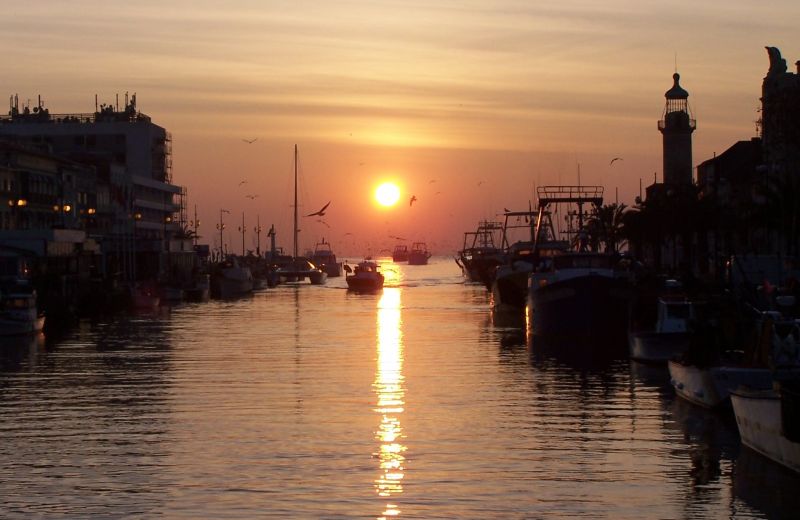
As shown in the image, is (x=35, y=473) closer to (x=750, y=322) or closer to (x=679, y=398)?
(x=679, y=398)

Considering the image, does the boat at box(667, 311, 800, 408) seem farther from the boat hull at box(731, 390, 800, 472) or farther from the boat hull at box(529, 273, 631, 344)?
the boat hull at box(529, 273, 631, 344)

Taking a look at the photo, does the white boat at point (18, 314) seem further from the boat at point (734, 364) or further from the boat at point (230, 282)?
the boat at point (230, 282)

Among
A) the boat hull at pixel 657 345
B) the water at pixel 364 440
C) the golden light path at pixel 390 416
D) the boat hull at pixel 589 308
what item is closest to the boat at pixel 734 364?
the water at pixel 364 440

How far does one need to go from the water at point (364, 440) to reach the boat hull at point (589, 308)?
8.86 metres

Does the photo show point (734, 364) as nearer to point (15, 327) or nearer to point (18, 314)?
point (15, 327)

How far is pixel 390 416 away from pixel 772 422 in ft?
42.9

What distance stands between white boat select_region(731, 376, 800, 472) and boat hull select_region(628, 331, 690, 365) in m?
20.2

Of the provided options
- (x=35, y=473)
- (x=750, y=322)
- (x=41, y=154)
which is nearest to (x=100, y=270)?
(x=41, y=154)

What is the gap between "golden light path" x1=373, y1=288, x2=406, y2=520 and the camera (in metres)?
27.0

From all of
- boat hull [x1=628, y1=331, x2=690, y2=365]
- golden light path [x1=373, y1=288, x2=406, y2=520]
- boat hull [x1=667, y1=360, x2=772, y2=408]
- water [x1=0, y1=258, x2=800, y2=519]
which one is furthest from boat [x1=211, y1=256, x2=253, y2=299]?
boat hull [x1=667, y1=360, x2=772, y2=408]

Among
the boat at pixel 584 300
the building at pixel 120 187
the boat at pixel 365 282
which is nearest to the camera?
the boat at pixel 584 300

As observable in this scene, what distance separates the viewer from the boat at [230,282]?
6353 inches

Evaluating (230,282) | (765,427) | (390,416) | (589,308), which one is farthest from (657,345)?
(230,282)

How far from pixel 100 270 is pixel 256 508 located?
122 meters
